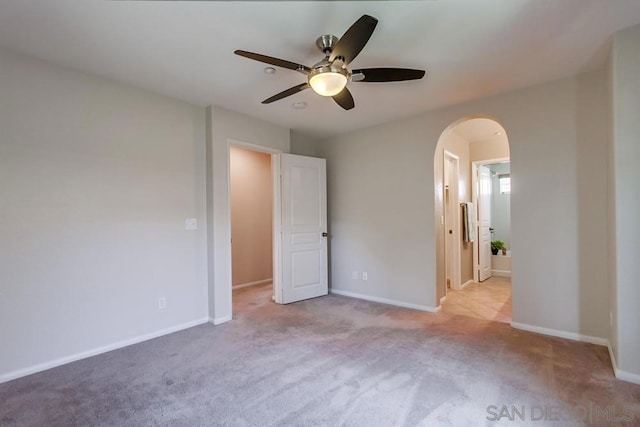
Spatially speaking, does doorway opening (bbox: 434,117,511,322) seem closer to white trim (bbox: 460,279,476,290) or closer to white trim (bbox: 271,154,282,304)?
white trim (bbox: 460,279,476,290)

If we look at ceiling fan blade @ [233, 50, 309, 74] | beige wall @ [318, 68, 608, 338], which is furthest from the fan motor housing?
beige wall @ [318, 68, 608, 338]

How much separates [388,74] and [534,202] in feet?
6.95

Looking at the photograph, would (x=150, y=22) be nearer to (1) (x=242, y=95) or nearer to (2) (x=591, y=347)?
(1) (x=242, y=95)

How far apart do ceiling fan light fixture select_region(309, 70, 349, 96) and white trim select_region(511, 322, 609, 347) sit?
3.03 meters

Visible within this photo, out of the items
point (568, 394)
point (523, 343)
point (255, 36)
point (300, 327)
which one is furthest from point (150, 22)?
point (523, 343)

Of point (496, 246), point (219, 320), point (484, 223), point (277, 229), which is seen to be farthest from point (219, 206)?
point (496, 246)

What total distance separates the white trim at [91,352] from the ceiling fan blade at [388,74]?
10.0ft

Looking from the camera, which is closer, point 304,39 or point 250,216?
point 304,39

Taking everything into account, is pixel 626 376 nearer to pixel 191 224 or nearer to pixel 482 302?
pixel 482 302

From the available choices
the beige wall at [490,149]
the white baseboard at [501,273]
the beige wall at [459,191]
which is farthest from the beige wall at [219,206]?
the white baseboard at [501,273]

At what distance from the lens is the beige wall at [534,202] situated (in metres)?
2.76

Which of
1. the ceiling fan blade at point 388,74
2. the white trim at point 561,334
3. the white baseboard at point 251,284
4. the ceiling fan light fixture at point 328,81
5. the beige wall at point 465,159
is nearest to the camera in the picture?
the ceiling fan light fixture at point 328,81

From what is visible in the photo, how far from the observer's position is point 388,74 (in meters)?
2.13

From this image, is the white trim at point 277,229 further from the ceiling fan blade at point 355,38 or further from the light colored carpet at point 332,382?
the ceiling fan blade at point 355,38
